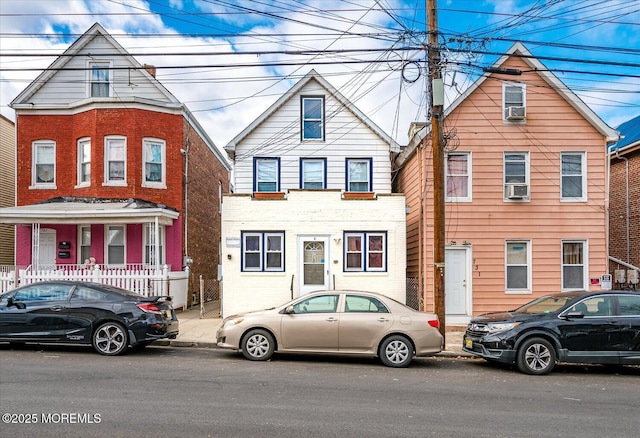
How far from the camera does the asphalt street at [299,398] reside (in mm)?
5977

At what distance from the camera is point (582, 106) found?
15.7 meters

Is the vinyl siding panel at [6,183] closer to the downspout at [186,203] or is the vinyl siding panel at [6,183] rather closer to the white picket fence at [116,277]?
the white picket fence at [116,277]

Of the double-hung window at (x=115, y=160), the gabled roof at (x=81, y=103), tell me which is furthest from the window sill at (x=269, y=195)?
the double-hung window at (x=115, y=160)

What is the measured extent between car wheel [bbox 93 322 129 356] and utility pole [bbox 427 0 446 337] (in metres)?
6.68

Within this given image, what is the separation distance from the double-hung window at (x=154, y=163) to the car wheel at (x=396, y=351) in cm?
1182

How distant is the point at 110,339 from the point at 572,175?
13.7 meters

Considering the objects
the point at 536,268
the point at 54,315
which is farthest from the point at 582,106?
the point at 54,315

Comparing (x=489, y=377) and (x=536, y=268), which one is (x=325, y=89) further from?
(x=489, y=377)

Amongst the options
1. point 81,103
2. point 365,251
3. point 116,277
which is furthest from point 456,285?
point 81,103

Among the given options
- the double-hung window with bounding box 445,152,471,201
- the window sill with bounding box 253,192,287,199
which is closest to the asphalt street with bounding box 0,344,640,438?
the double-hung window with bounding box 445,152,471,201

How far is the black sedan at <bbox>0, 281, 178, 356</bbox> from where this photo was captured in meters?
10.5

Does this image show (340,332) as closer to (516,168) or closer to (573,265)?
(516,168)

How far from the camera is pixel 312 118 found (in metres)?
17.8

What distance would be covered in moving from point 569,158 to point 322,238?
26.4 ft
